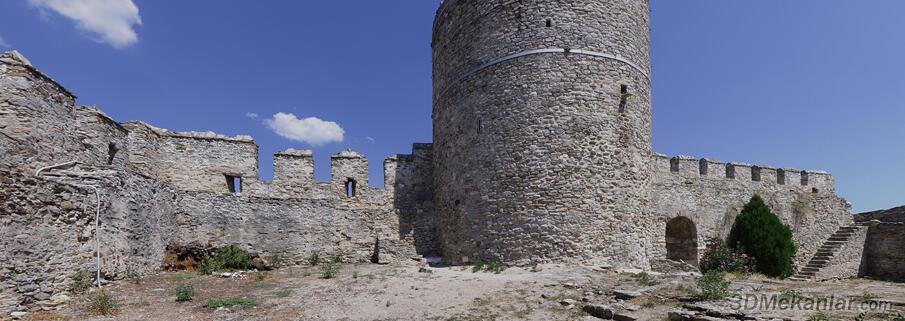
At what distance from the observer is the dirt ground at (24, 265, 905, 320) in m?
8.02

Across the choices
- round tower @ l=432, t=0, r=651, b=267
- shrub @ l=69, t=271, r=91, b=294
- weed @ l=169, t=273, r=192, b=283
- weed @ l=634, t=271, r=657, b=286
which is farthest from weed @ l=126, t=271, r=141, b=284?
weed @ l=634, t=271, r=657, b=286

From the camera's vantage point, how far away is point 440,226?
16.2 meters

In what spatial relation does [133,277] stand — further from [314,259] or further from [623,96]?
[623,96]

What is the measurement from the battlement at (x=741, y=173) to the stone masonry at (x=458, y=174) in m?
0.15

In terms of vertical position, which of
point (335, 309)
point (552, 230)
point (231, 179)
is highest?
point (231, 179)

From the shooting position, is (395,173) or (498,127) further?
(395,173)

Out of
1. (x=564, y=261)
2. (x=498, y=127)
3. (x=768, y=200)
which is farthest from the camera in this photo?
(x=768, y=200)

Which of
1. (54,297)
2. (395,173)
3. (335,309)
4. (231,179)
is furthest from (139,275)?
(395,173)

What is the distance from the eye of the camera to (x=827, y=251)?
63.2 ft

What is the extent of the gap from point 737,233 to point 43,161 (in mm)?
21256

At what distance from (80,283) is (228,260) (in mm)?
4402

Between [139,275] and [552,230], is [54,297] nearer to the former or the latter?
[139,275]

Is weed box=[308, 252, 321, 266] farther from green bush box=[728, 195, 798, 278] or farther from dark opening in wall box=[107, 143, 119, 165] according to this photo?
green bush box=[728, 195, 798, 278]

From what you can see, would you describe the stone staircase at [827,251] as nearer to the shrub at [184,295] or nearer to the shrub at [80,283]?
the shrub at [184,295]
